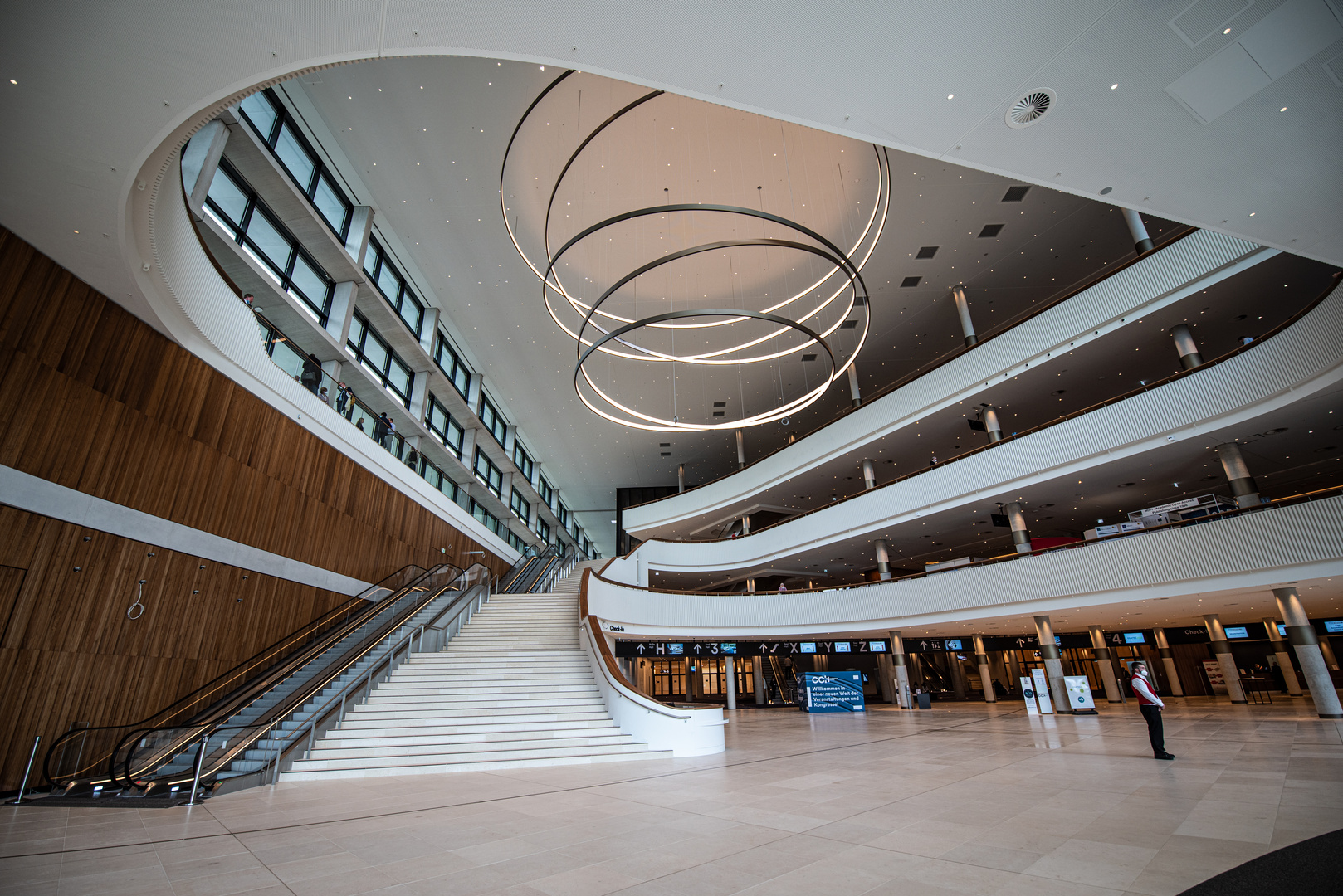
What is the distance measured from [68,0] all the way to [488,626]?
43.6 ft

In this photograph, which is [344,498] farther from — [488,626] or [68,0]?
[68,0]

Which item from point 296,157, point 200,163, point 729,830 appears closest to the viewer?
point 729,830

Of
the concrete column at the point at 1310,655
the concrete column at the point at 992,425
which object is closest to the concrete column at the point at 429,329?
the concrete column at the point at 992,425

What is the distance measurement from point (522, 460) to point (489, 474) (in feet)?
13.1

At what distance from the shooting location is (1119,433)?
574 inches

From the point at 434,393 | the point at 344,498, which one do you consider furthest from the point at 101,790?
the point at 434,393

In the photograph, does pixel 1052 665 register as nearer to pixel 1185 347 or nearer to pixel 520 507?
pixel 1185 347

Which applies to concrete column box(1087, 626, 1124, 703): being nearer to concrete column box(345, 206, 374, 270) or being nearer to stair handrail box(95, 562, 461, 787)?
stair handrail box(95, 562, 461, 787)

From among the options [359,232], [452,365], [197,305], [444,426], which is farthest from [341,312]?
[444,426]

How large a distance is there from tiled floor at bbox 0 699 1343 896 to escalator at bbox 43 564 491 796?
2.55 ft

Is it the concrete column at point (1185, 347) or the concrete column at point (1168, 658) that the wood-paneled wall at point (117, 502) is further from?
the concrete column at point (1168, 658)

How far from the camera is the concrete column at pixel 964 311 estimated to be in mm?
19188

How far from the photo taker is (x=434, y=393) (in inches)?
850

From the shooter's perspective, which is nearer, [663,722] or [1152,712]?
[1152,712]
